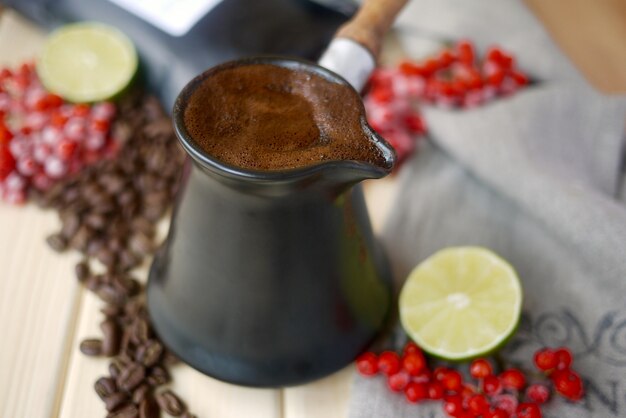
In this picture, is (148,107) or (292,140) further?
(148,107)

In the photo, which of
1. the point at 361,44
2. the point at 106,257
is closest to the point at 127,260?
the point at 106,257

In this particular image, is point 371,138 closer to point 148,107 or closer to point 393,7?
point 393,7

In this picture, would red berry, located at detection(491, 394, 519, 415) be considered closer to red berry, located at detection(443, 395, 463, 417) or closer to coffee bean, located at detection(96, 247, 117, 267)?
red berry, located at detection(443, 395, 463, 417)

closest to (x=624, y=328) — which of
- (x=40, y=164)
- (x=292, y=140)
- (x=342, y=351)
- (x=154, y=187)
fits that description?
(x=342, y=351)

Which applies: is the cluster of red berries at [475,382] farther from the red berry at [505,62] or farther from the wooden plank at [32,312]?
the red berry at [505,62]

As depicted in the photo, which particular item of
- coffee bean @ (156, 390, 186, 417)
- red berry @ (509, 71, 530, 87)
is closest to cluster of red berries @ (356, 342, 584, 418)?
coffee bean @ (156, 390, 186, 417)

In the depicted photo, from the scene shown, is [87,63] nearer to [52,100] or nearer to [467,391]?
[52,100]

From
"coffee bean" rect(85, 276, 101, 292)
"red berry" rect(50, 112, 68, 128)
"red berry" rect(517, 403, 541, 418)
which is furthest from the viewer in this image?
"red berry" rect(50, 112, 68, 128)
